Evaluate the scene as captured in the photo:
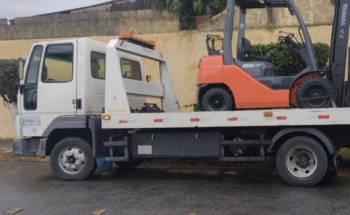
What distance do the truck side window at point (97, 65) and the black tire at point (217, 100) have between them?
2228 millimetres

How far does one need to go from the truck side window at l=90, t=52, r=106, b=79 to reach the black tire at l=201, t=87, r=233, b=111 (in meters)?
2.23

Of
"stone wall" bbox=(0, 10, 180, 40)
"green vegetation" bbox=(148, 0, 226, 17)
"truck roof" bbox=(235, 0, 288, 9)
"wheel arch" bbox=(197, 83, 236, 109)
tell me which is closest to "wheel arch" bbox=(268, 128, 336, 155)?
"wheel arch" bbox=(197, 83, 236, 109)

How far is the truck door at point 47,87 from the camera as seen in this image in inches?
361

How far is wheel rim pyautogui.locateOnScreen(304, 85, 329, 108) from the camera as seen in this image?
318 inches

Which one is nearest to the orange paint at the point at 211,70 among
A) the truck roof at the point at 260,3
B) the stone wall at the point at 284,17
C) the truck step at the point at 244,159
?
the truck step at the point at 244,159

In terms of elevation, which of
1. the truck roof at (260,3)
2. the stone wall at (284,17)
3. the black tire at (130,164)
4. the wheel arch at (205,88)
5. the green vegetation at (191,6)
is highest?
the green vegetation at (191,6)

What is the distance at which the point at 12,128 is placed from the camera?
15445 millimetres

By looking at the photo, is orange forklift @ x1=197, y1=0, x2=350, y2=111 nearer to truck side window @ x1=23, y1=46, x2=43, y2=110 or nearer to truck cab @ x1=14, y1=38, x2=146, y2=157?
truck cab @ x1=14, y1=38, x2=146, y2=157

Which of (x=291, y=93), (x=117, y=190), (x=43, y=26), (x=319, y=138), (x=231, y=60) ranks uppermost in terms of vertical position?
(x=43, y=26)

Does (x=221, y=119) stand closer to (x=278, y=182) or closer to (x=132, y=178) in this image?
(x=278, y=182)

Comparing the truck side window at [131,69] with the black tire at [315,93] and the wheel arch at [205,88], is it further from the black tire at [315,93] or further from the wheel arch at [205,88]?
the black tire at [315,93]

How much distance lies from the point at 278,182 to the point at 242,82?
189 cm

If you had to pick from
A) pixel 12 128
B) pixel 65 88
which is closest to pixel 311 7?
pixel 65 88

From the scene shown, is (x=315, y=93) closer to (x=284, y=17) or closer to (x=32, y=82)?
(x=32, y=82)
